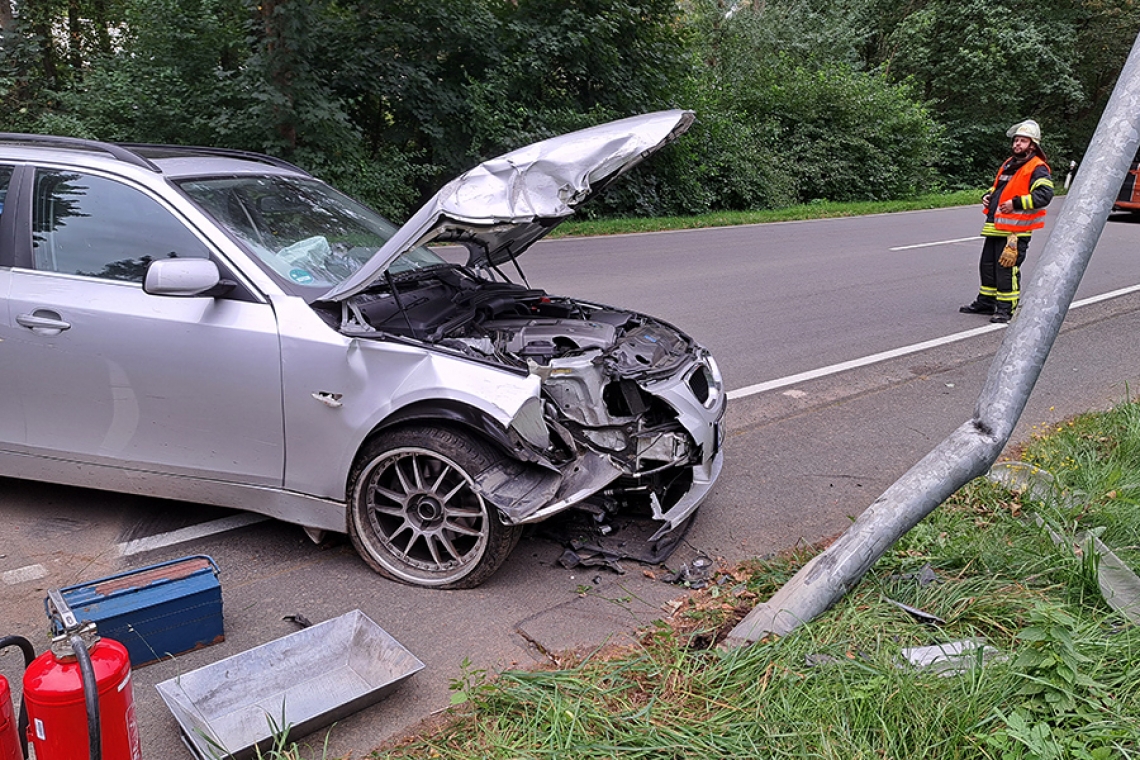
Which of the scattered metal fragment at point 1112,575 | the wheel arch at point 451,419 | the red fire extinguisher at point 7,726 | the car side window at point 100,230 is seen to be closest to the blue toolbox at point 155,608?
the red fire extinguisher at point 7,726

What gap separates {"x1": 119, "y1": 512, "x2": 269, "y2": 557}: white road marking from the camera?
4.01 metres

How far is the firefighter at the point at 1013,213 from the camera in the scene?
8.59m

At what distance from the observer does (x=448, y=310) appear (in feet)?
14.0

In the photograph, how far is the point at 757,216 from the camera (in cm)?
1903

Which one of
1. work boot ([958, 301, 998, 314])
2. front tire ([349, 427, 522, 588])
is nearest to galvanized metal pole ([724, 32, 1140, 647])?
front tire ([349, 427, 522, 588])

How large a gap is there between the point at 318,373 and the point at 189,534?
1189mm

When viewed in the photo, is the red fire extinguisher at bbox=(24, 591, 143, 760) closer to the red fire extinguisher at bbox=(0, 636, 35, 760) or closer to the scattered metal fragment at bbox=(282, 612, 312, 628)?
the red fire extinguisher at bbox=(0, 636, 35, 760)

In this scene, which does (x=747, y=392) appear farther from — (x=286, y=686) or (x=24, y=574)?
(x=24, y=574)

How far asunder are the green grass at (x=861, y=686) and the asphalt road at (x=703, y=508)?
11.7 inches

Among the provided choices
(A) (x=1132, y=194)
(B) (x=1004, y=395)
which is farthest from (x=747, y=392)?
(A) (x=1132, y=194)

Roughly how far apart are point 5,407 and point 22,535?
2.00ft

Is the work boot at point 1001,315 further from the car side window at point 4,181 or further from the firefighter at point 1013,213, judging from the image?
the car side window at point 4,181

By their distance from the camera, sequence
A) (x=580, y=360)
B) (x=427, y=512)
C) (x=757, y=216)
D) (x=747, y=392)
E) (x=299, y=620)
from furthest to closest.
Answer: (x=757, y=216) → (x=747, y=392) → (x=580, y=360) → (x=427, y=512) → (x=299, y=620)

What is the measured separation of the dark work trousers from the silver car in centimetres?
605
